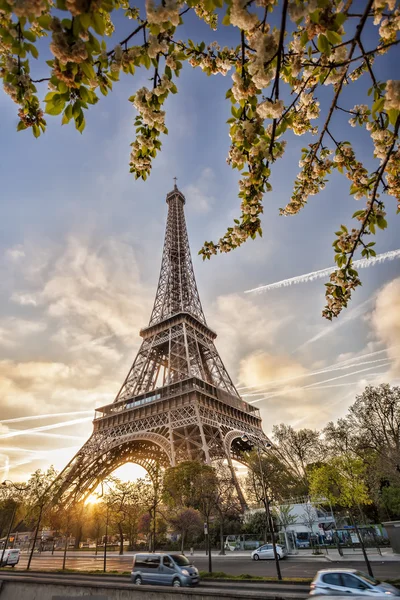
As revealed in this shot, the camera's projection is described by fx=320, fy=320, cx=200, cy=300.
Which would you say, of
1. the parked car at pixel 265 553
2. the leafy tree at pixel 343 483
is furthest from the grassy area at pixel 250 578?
the leafy tree at pixel 343 483

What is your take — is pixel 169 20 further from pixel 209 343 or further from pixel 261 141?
pixel 209 343

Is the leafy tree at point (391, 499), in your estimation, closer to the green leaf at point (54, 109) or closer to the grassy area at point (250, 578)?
the grassy area at point (250, 578)

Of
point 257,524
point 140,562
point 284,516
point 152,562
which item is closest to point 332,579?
point 152,562

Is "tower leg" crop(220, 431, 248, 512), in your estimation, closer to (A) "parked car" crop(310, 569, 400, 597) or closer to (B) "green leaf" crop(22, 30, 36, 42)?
(A) "parked car" crop(310, 569, 400, 597)

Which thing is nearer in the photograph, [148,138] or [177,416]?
[148,138]

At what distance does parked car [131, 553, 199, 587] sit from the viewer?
15281 millimetres

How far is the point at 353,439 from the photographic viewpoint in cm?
4019

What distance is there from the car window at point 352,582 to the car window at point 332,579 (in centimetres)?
18

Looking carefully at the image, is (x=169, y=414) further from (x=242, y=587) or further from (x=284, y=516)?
(x=242, y=587)

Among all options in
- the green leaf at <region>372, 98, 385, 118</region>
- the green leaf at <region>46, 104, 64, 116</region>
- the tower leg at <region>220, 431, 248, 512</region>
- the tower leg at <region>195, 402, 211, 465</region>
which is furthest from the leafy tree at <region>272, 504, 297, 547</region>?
the green leaf at <region>46, 104, 64, 116</region>

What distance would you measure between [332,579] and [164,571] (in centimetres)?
934

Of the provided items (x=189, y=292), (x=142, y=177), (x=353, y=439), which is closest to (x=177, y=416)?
(x=353, y=439)

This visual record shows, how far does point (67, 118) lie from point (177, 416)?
136 feet

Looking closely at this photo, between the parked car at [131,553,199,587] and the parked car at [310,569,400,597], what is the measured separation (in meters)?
7.39
